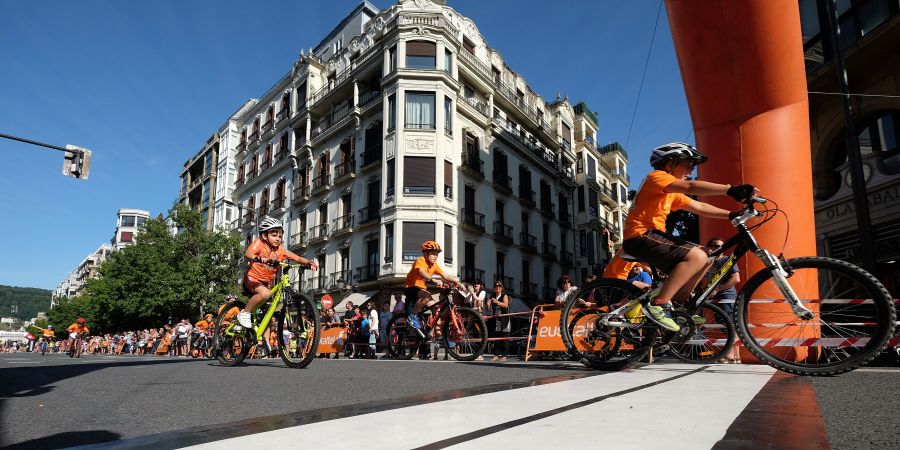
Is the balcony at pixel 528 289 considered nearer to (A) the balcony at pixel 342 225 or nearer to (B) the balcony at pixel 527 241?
(B) the balcony at pixel 527 241

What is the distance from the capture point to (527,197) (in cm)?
3391

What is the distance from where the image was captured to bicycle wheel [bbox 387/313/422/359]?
335 inches

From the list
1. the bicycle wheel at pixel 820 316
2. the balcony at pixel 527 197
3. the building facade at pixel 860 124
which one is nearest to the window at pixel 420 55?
the balcony at pixel 527 197

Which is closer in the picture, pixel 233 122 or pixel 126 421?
pixel 126 421

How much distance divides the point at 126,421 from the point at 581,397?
1893mm

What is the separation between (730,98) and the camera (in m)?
6.58

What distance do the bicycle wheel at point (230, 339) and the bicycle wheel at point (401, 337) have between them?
2.51 m

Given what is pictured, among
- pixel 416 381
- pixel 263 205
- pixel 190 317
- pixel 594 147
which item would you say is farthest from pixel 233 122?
pixel 416 381

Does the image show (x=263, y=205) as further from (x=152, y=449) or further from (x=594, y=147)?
(x=152, y=449)

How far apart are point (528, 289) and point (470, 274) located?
589 centimetres

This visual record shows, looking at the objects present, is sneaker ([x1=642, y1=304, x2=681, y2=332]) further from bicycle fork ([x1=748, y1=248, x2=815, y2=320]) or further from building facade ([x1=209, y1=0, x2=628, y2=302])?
building facade ([x1=209, y1=0, x2=628, y2=302])

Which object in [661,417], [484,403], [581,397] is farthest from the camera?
[581,397]

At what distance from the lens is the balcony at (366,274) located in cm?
2758

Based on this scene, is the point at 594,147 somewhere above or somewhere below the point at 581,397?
above
